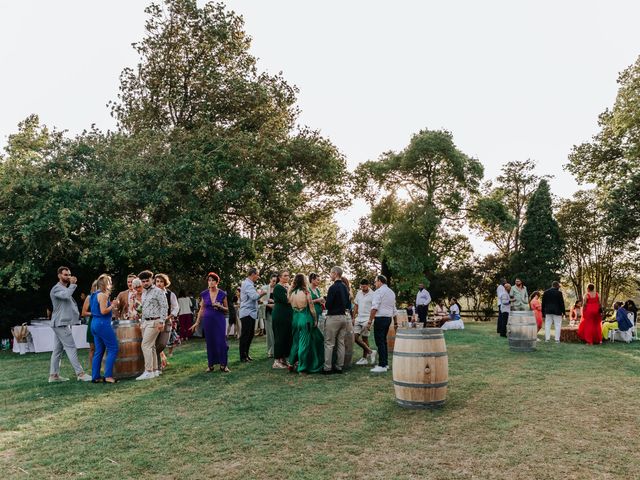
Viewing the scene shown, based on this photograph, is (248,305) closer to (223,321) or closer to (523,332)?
(223,321)

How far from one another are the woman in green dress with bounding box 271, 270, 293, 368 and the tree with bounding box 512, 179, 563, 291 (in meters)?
28.0

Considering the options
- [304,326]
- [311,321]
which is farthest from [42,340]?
[311,321]

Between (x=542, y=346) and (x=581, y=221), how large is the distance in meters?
29.0

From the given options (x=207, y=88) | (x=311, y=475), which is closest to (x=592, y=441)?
(x=311, y=475)

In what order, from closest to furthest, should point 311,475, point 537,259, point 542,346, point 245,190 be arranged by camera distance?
point 311,475 → point 542,346 → point 245,190 → point 537,259

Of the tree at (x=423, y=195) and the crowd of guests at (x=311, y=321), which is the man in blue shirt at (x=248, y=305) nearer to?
the crowd of guests at (x=311, y=321)

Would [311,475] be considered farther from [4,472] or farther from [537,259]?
[537,259]

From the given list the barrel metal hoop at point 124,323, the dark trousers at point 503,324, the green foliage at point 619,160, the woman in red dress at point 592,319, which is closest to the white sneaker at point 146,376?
the barrel metal hoop at point 124,323

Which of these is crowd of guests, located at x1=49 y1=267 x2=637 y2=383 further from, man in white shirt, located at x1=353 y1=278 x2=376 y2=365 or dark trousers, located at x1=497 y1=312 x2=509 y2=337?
dark trousers, located at x1=497 y1=312 x2=509 y2=337

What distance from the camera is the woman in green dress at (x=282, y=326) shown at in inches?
432

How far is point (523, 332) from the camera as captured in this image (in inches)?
516

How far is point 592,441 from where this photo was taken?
5477mm

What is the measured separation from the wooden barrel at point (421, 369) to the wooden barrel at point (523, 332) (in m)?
6.93

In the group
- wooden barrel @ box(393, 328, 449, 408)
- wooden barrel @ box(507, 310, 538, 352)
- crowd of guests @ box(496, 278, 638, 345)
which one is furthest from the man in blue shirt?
crowd of guests @ box(496, 278, 638, 345)
